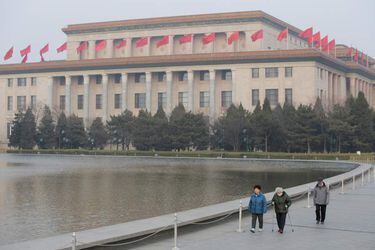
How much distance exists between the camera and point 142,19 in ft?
307

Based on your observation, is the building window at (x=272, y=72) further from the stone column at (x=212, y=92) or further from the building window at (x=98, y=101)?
the building window at (x=98, y=101)

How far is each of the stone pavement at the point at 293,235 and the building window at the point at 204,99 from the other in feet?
229

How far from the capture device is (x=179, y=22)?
9106 cm

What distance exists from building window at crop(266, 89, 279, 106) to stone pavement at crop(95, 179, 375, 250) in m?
64.1

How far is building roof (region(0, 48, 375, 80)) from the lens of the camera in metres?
79.7

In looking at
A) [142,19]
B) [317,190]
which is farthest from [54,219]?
[142,19]

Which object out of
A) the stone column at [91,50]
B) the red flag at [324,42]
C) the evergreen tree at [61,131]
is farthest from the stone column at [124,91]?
the red flag at [324,42]

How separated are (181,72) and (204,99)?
17.6 ft

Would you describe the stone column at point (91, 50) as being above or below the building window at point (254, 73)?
above

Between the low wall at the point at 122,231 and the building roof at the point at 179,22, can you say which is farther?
the building roof at the point at 179,22

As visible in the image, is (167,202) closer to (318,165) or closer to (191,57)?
(318,165)

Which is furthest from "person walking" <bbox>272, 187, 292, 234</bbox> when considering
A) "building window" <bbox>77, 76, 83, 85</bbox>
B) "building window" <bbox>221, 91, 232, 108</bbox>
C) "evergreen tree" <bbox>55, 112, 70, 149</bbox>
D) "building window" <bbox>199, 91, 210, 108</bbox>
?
"building window" <bbox>77, 76, 83, 85</bbox>

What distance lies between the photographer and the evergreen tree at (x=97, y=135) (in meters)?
76.9

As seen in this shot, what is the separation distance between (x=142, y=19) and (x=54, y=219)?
3098 inches
